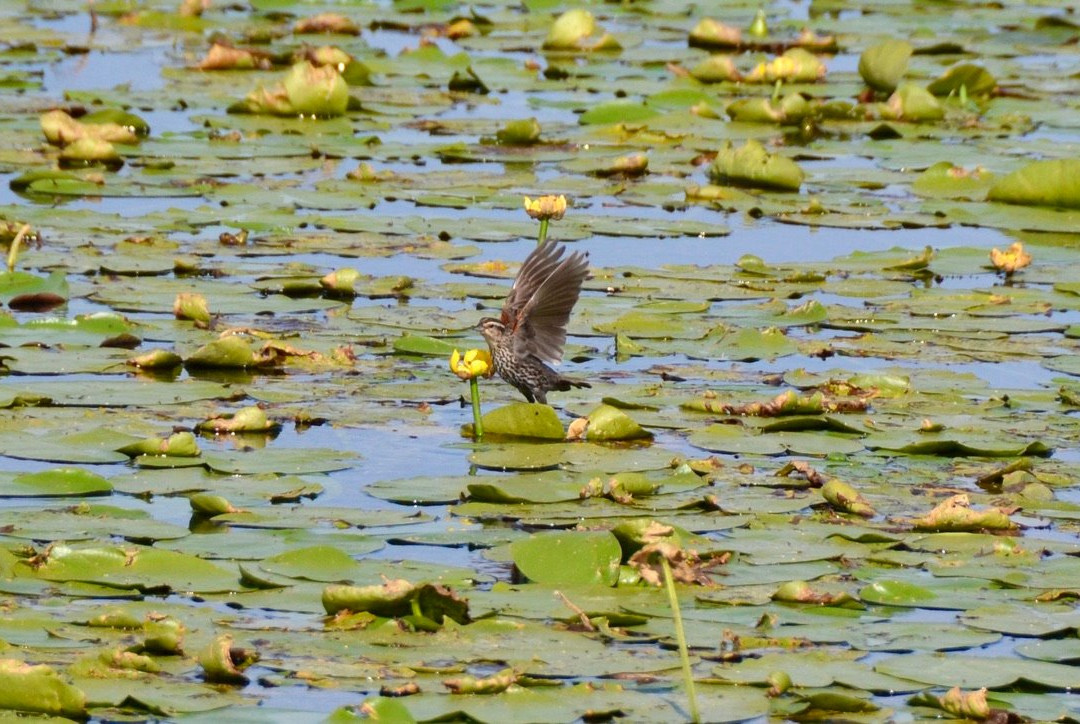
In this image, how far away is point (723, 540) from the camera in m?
5.21

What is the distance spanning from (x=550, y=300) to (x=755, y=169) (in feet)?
11.5

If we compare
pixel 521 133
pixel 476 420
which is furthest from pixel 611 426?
pixel 521 133

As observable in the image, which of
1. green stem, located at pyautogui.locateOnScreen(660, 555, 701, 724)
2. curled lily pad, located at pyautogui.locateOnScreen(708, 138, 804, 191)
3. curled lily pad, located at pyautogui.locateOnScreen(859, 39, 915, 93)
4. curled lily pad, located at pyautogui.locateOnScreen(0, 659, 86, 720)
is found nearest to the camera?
green stem, located at pyautogui.locateOnScreen(660, 555, 701, 724)

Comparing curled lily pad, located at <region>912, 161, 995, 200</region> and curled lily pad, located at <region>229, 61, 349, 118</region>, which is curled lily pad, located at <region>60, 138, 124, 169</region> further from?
curled lily pad, located at <region>912, 161, 995, 200</region>

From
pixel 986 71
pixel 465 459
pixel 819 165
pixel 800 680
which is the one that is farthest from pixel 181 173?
pixel 800 680

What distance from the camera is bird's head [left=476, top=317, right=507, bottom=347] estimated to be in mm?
6684

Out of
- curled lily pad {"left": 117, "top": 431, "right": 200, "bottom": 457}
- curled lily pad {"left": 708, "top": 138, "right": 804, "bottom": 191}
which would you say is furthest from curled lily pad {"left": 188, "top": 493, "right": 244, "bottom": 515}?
curled lily pad {"left": 708, "top": 138, "right": 804, "bottom": 191}

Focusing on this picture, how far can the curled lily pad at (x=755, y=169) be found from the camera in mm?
9984

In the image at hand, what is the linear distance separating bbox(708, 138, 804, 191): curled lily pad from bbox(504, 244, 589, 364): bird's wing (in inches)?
133

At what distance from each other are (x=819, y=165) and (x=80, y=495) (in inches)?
245

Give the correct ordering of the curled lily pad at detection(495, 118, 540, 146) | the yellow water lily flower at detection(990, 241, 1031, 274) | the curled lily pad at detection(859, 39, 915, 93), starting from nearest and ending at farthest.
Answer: the yellow water lily flower at detection(990, 241, 1031, 274), the curled lily pad at detection(495, 118, 540, 146), the curled lily pad at detection(859, 39, 915, 93)

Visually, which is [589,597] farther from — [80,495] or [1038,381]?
[1038,381]

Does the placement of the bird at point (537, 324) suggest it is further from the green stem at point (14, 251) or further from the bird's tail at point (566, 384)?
the green stem at point (14, 251)

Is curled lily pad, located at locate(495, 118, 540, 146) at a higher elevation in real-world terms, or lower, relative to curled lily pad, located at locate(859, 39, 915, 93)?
lower
